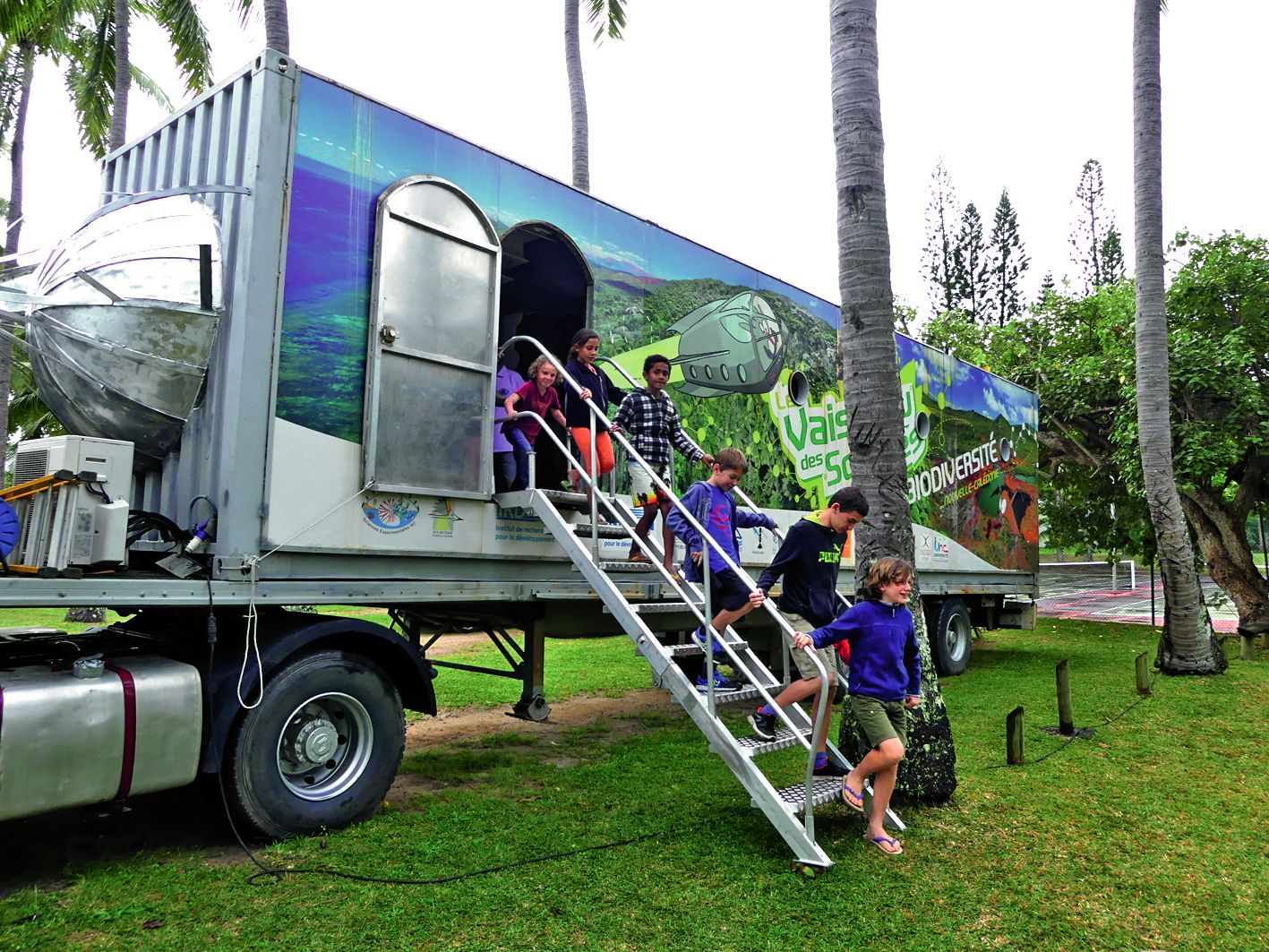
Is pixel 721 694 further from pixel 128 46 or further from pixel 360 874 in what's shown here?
pixel 128 46

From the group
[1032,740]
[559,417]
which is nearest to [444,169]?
[559,417]

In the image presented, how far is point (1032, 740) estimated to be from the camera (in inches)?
276

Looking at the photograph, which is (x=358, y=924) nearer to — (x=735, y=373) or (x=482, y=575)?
(x=482, y=575)

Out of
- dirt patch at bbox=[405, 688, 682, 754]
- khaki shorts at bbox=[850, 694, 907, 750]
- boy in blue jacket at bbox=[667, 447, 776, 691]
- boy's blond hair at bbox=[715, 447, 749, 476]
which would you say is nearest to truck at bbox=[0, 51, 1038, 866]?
boy in blue jacket at bbox=[667, 447, 776, 691]

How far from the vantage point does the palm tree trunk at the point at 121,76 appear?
13594 mm

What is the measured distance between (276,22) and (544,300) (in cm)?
601

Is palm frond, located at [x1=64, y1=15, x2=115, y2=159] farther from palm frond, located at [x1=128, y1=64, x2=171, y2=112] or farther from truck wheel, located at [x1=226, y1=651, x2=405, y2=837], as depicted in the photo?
truck wheel, located at [x1=226, y1=651, x2=405, y2=837]

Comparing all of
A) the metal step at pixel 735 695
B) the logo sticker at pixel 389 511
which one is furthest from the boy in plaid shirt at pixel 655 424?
the logo sticker at pixel 389 511

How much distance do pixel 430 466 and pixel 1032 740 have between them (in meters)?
5.23

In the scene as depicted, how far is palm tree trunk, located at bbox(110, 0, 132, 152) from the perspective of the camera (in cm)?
1359

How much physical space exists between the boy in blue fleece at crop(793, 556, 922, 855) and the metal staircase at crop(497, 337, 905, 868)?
0.21 metres

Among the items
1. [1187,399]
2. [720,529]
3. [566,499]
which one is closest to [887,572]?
[720,529]

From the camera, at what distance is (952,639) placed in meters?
11.2

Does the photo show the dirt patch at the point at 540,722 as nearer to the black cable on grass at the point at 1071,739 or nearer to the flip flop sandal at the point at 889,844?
the black cable on grass at the point at 1071,739
